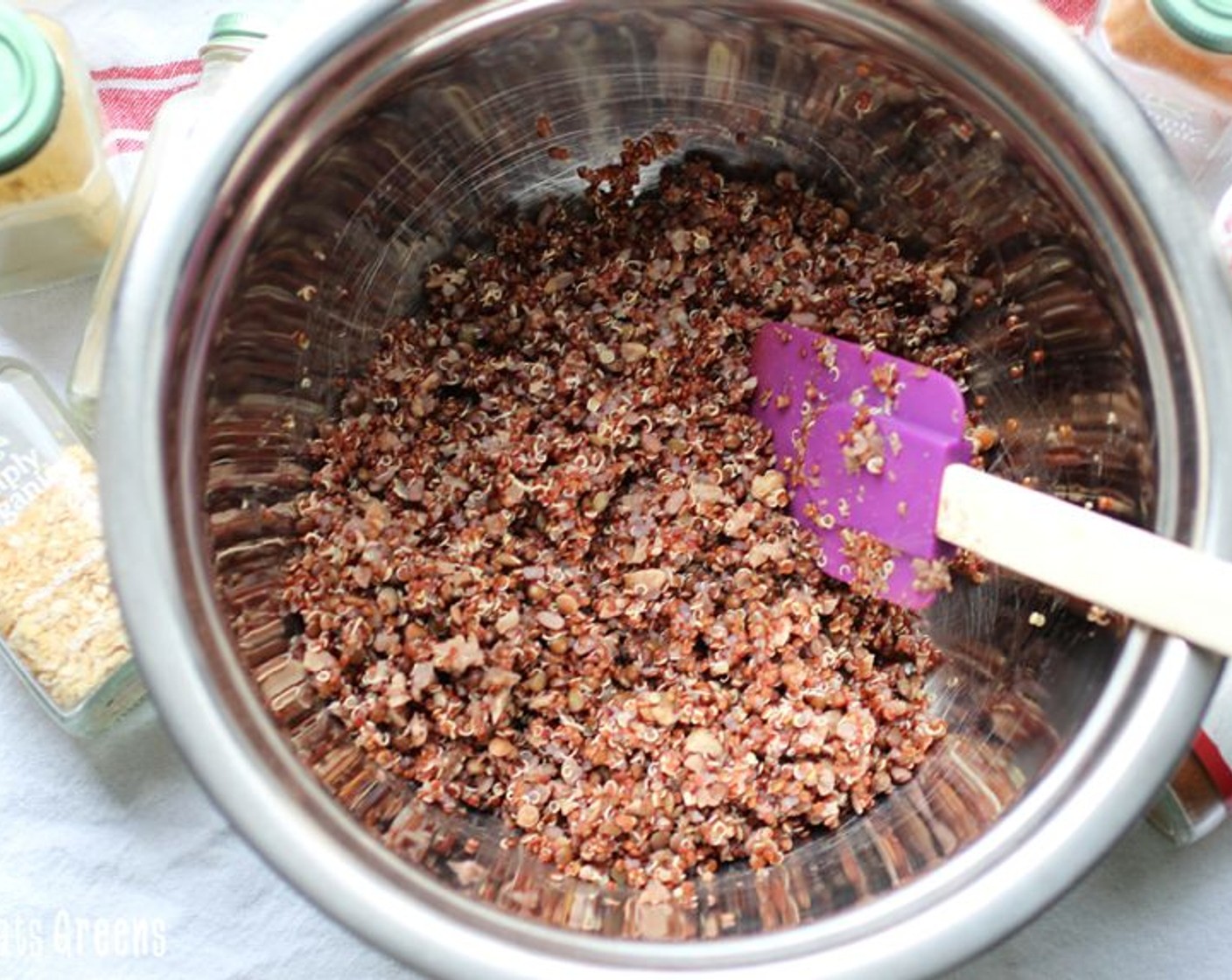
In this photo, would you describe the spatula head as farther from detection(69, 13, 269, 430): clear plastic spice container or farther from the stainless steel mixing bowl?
detection(69, 13, 269, 430): clear plastic spice container

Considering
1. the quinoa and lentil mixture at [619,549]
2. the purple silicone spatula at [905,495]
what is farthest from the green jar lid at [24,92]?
the purple silicone spatula at [905,495]

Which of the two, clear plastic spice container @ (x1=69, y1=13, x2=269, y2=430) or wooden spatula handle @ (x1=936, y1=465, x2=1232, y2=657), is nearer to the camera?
wooden spatula handle @ (x1=936, y1=465, x2=1232, y2=657)

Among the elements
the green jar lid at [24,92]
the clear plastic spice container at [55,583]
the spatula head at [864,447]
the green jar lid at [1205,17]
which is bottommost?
the clear plastic spice container at [55,583]

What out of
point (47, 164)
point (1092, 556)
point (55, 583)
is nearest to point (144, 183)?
point (47, 164)

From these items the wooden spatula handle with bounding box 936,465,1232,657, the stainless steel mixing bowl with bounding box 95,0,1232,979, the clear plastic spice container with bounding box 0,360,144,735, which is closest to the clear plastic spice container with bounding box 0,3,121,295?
the clear plastic spice container with bounding box 0,360,144,735

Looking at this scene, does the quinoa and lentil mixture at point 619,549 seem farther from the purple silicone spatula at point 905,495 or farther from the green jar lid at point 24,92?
the green jar lid at point 24,92

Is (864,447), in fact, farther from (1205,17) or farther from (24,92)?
(24,92)

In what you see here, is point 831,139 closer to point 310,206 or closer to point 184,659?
→ point 310,206
